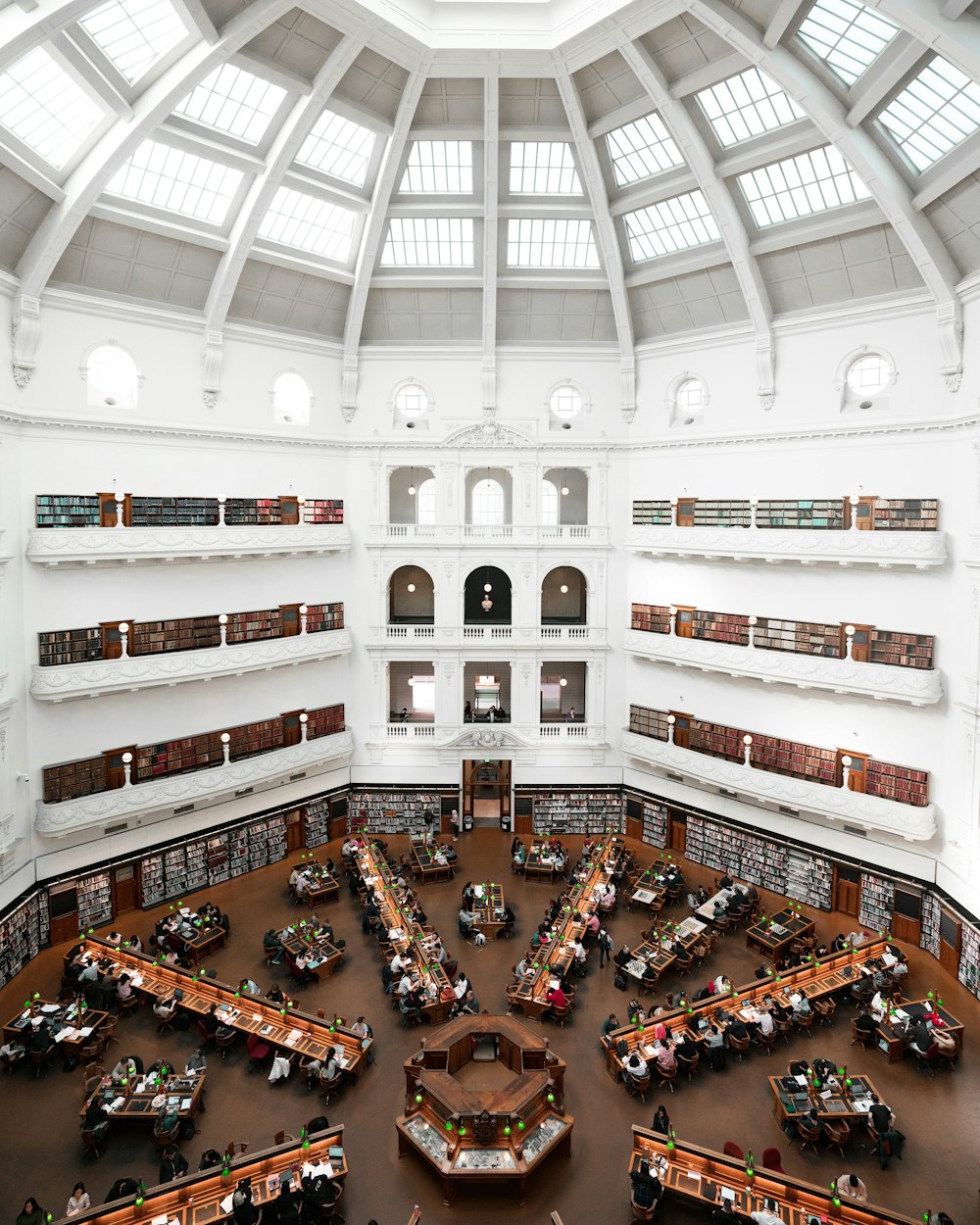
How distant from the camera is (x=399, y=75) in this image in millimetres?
16891

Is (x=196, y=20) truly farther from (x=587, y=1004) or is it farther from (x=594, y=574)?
(x=587, y=1004)

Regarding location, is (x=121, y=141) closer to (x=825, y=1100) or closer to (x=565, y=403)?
(x=565, y=403)

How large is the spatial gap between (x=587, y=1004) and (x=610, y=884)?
4045mm

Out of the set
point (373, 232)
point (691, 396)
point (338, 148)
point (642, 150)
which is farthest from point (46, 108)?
point (691, 396)

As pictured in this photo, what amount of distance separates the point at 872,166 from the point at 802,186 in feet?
8.37

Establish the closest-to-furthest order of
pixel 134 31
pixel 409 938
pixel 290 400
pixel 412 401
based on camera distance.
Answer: pixel 134 31 → pixel 409 938 → pixel 290 400 → pixel 412 401

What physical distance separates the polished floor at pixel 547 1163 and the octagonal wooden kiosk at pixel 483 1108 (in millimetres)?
494

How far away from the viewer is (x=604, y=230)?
65.2ft

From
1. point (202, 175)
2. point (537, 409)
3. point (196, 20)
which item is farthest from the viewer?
point (537, 409)

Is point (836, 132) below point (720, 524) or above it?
above

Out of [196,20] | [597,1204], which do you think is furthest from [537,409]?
[597,1204]

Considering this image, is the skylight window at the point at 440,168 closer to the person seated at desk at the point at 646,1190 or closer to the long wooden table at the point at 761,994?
the long wooden table at the point at 761,994

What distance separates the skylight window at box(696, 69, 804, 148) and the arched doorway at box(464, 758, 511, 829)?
58.0 feet

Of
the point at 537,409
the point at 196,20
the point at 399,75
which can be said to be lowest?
the point at 537,409
